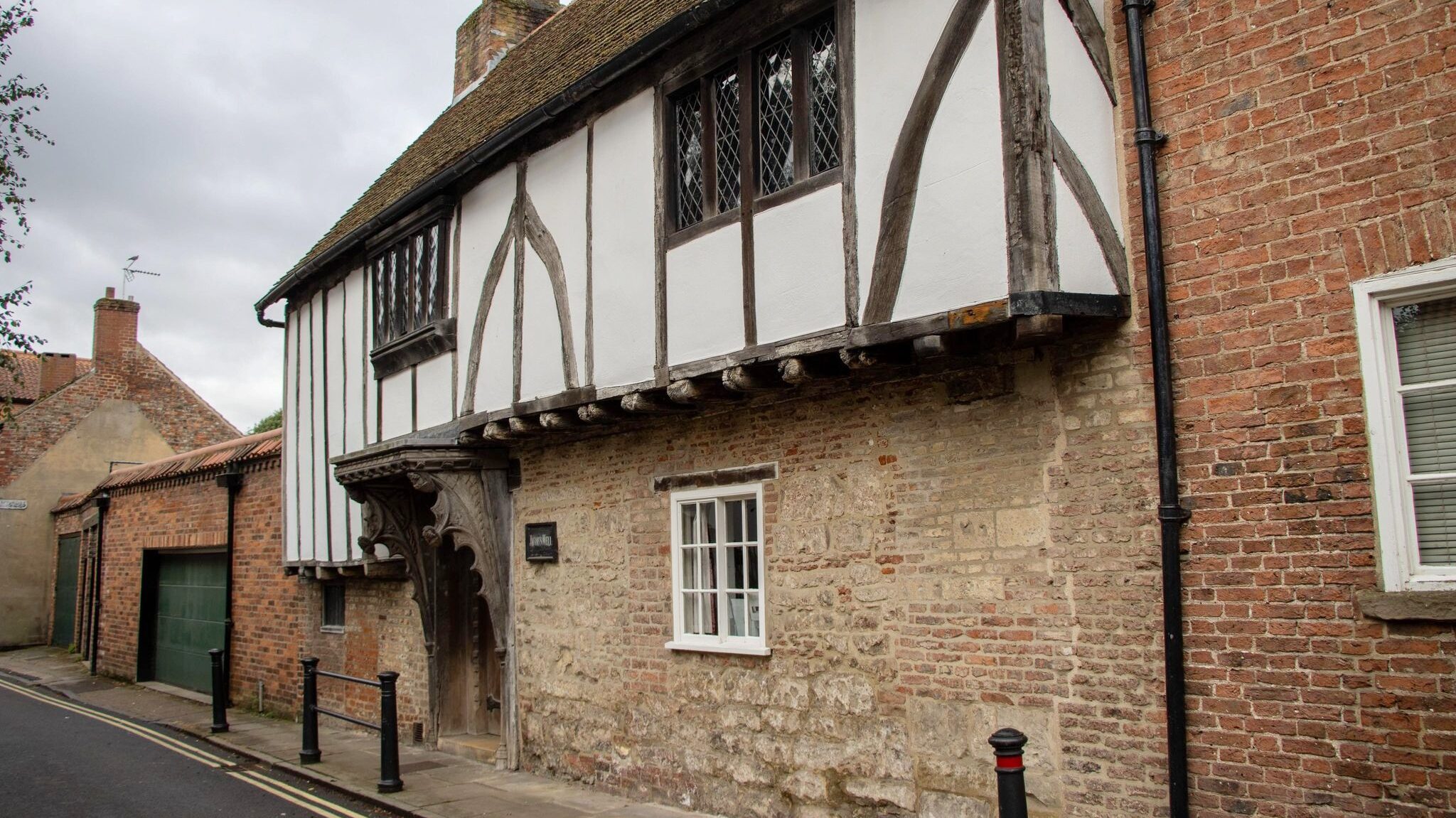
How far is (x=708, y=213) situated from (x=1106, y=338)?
9.97 ft

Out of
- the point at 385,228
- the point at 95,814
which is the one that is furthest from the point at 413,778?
the point at 385,228

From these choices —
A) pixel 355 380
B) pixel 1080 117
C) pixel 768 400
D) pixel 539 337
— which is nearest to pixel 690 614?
pixel 768 400

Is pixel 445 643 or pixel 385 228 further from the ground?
pixel 385 228

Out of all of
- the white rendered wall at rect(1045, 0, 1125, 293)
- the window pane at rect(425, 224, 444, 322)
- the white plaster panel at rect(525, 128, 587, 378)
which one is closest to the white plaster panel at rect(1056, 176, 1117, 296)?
the white rendered wall at rect(1045, 0, 1125, 293)

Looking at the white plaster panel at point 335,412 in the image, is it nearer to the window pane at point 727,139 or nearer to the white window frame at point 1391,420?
the window pane at point 727,139

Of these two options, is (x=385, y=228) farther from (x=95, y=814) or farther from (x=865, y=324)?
(x=865, y=324)

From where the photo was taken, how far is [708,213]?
7.55 meters

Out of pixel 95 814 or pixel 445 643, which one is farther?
pixel 445 643

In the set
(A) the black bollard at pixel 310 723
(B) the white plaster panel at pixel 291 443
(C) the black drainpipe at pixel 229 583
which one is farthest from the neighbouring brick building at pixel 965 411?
(C) the black drainpipe at pixel 229 583

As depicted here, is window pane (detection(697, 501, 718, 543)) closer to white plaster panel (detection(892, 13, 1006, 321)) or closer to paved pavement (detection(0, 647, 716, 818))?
paved pavement (detection(0, 647, 716, 818))

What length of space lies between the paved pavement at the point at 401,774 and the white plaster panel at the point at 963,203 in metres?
4.26

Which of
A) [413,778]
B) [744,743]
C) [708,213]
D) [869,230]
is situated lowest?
[413,778]

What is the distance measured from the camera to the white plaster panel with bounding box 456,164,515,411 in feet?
31.7

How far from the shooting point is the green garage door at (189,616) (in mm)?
16312
